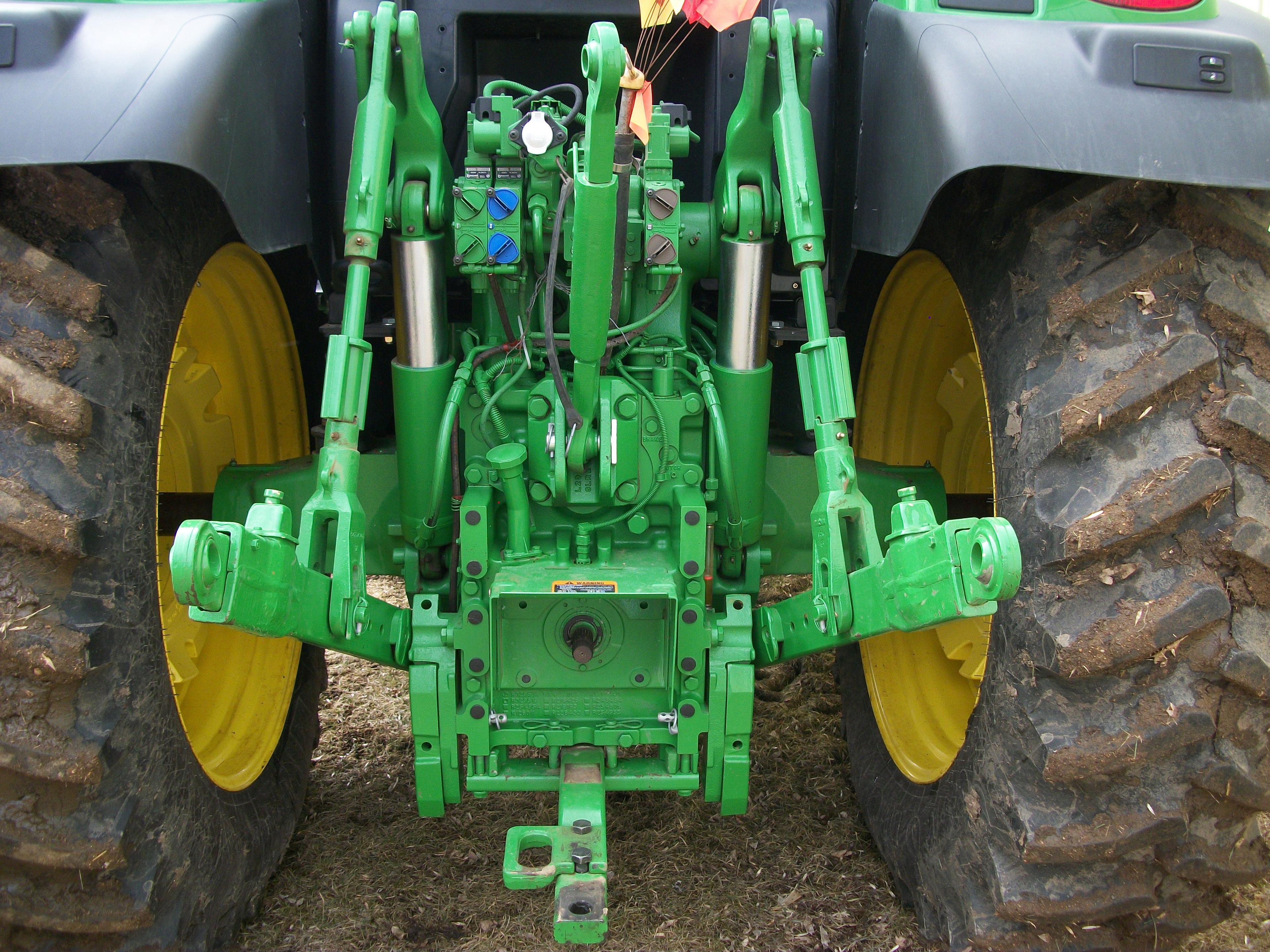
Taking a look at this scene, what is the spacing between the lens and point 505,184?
2264mm

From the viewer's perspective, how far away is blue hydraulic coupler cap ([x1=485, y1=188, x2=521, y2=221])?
223 centimetres

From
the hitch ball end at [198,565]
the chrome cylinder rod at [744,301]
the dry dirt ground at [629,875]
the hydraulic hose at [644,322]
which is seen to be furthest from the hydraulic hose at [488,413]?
the dry dirt ground at [629,875]

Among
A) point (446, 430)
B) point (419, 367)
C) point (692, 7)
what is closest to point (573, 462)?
point (446, 430)

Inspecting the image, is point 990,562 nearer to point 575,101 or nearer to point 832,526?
point 832,526

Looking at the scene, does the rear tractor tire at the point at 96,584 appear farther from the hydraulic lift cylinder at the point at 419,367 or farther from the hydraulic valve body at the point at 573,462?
the hydraulic lift cylinder at the point at 419,367

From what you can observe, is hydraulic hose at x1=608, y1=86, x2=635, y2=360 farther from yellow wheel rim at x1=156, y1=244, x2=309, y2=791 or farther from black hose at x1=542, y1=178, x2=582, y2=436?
yellow wheel rim at x1=156, y1=244, x2=309, y2=791

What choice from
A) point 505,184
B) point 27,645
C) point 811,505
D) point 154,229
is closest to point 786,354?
point 811,505

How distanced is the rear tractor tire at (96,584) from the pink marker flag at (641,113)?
81cm

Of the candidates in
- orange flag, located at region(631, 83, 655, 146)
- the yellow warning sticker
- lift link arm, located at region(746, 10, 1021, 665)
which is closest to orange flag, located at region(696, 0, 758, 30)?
orange flag, located at region(631, 83, 655, 146)

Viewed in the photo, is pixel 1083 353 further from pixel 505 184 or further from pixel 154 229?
pixel 154 229

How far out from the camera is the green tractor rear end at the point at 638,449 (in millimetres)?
1655

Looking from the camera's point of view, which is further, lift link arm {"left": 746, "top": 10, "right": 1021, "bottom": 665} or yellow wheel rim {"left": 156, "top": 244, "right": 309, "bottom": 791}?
yellow wheel rim {"left": 156, "top": 244, "right": 309, "bottom": 791}

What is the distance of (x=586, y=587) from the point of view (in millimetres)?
2057

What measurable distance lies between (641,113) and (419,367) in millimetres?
781
